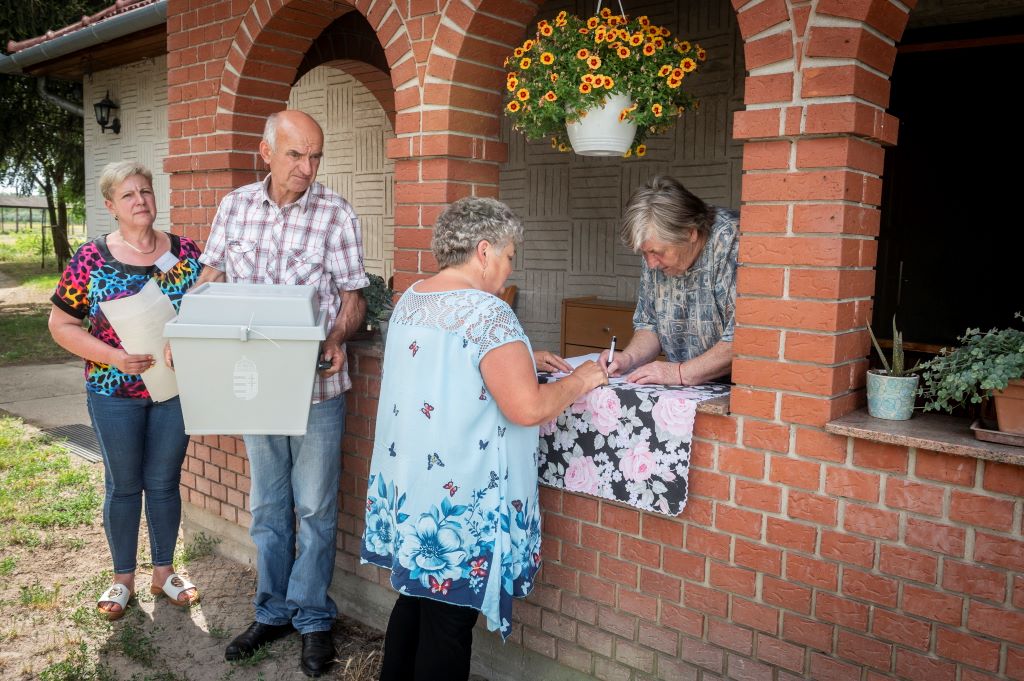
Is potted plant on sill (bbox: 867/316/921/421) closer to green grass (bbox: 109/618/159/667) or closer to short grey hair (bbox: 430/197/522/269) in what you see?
short grey hair (bbox: 430/197/522/269)

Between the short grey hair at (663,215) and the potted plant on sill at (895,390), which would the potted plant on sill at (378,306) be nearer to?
the short grey hair at (663,215)

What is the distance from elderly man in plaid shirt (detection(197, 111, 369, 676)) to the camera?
3.34 metres

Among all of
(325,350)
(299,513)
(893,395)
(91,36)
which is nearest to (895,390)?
(893,395)

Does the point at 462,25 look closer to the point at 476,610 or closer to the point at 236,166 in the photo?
the point at 236,166

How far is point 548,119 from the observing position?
2996 millimetres

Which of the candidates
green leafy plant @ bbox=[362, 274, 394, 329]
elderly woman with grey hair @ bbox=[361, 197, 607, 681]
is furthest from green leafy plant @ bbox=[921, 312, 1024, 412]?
green leafy plant @ bbox=[362, 274, 394, 329]

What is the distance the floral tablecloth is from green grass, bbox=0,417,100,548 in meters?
3.61

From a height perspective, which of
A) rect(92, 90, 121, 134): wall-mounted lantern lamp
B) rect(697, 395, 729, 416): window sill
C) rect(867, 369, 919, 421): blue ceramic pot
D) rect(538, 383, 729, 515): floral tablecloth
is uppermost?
rect(92, 90, 121, 134): wall-mounted lantern lamp

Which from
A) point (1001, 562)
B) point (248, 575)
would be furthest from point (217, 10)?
point (1001, 562)

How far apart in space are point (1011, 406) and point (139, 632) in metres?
3.64

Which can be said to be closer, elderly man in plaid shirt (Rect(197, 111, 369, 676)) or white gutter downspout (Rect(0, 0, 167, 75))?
elderly man in plaid shirt (Rect(197, 111, 369, 676))

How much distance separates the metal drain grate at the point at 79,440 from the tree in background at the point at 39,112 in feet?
20.5

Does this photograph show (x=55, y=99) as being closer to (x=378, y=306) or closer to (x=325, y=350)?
(x=378, y=306)

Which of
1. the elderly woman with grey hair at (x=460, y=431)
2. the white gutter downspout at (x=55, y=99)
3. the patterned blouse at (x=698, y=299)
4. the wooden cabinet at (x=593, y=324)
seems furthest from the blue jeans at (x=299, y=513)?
the white gutter downspout at (x=55, y=99)
